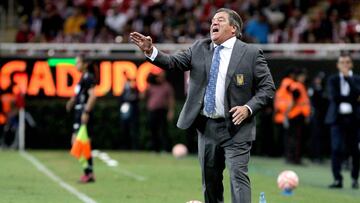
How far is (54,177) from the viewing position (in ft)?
62.8

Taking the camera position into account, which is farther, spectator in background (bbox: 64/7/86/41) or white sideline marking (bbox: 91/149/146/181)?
spectator in background (bbox: 64/7/86/41)

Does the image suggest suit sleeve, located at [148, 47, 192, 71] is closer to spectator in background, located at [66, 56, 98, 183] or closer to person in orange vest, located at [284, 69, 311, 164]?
spectator in background, located at [66, 56, 98, 183]

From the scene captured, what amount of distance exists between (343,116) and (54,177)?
5449 mm

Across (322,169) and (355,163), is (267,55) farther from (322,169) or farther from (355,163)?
(355,163)

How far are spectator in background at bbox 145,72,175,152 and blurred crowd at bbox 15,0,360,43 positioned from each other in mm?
1750

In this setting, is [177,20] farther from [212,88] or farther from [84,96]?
[212,88]

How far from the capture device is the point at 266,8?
30828mm

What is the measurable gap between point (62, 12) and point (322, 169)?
1097 centimetres

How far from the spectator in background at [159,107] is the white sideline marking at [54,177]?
3462mm

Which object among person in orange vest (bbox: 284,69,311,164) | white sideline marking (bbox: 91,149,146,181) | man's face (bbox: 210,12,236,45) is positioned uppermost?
man's face (bbox: 210,12,236,45)

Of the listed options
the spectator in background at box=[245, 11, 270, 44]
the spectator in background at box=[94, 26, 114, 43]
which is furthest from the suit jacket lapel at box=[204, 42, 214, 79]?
the spectator in background at box=[94, 26, 114, 43]

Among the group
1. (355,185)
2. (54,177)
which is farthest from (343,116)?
(54,177)

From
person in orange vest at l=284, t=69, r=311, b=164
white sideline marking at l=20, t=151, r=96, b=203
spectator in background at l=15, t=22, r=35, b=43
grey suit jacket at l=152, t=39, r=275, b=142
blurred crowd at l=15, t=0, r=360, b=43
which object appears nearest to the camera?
grey suit jacket at l=152, t=39, r=275, b=142

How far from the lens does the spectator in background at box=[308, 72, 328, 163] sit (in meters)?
25.0
